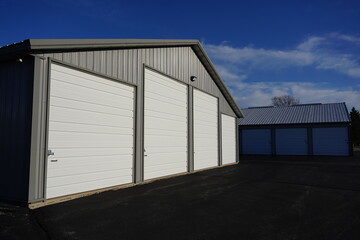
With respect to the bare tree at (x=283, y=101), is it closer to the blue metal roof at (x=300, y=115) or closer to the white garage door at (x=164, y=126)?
the blue metal roof at (x=300, y=115)

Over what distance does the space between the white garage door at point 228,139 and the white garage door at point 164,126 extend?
188 inches

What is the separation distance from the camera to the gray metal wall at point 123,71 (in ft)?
19.1

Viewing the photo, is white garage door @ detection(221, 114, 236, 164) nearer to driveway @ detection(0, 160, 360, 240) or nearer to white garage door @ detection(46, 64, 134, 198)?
driveway @ detection(0, 160, 360, 240)

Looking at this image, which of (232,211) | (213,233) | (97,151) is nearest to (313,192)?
(232,211)

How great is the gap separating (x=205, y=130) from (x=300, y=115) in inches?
660

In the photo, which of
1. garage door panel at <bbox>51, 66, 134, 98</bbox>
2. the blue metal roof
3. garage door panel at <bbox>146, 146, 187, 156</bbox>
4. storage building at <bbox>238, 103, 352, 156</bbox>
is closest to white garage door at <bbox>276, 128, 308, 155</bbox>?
storage building at <bbox>238, 103, 352, 156</bbox>

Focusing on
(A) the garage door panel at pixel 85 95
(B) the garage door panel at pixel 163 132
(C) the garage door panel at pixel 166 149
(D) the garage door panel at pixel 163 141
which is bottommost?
(C) the garage door panel at pixel 166 149

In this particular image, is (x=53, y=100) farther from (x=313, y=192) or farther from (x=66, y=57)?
(x=313, y=192)

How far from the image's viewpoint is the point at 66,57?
6648 mm

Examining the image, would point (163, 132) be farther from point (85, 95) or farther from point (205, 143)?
point (205, 143)

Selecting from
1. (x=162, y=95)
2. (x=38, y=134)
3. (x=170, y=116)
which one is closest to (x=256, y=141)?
(x=170, y=116)

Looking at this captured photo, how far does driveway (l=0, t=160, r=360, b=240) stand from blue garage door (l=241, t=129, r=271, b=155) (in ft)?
61.6

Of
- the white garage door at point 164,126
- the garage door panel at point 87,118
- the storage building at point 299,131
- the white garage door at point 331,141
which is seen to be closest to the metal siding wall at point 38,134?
the garage door panel at point 87,118

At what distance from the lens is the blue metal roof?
24359 millimetres
